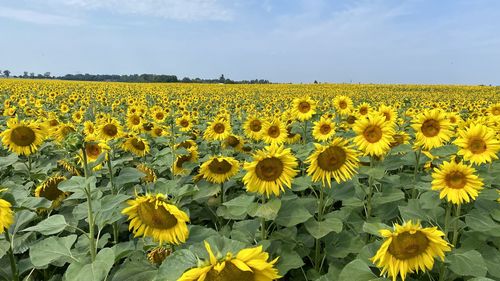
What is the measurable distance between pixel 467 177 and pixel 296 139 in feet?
12.9

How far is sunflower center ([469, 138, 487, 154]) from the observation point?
11.7 ft

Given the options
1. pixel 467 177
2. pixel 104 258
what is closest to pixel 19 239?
pixel 104 258

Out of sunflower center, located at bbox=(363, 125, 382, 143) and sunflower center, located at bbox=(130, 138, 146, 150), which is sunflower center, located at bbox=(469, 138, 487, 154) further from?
sunflower center, located at bbox=(130, 138, 146, 150)

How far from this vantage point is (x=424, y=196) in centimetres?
304

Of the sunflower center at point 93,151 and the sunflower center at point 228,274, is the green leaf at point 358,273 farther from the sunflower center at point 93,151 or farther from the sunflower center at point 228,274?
the sunflower center at point 93,151

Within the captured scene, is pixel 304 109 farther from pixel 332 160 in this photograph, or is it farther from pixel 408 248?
pixel 408 248

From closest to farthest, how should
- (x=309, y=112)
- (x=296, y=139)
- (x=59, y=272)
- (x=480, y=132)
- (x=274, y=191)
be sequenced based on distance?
(x=274, y=191), (x=59, y=272), (x=480, y=132), (x=309, y=112), (x=296, y=139)

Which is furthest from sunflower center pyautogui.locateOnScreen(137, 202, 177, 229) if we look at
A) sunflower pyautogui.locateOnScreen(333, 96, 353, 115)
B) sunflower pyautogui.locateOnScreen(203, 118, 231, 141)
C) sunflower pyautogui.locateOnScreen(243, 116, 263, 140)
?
sunflower pyautogui.locateOnScreen(333, 96, 353, 115)

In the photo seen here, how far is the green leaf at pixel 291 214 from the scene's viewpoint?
2698 mm

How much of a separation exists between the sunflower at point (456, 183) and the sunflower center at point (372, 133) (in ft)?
2.52

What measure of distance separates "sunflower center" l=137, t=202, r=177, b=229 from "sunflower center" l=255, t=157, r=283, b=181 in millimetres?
804

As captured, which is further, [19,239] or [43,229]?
[19,239]

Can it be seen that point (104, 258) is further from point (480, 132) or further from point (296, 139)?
point (296, 139)

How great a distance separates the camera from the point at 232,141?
5426mm
